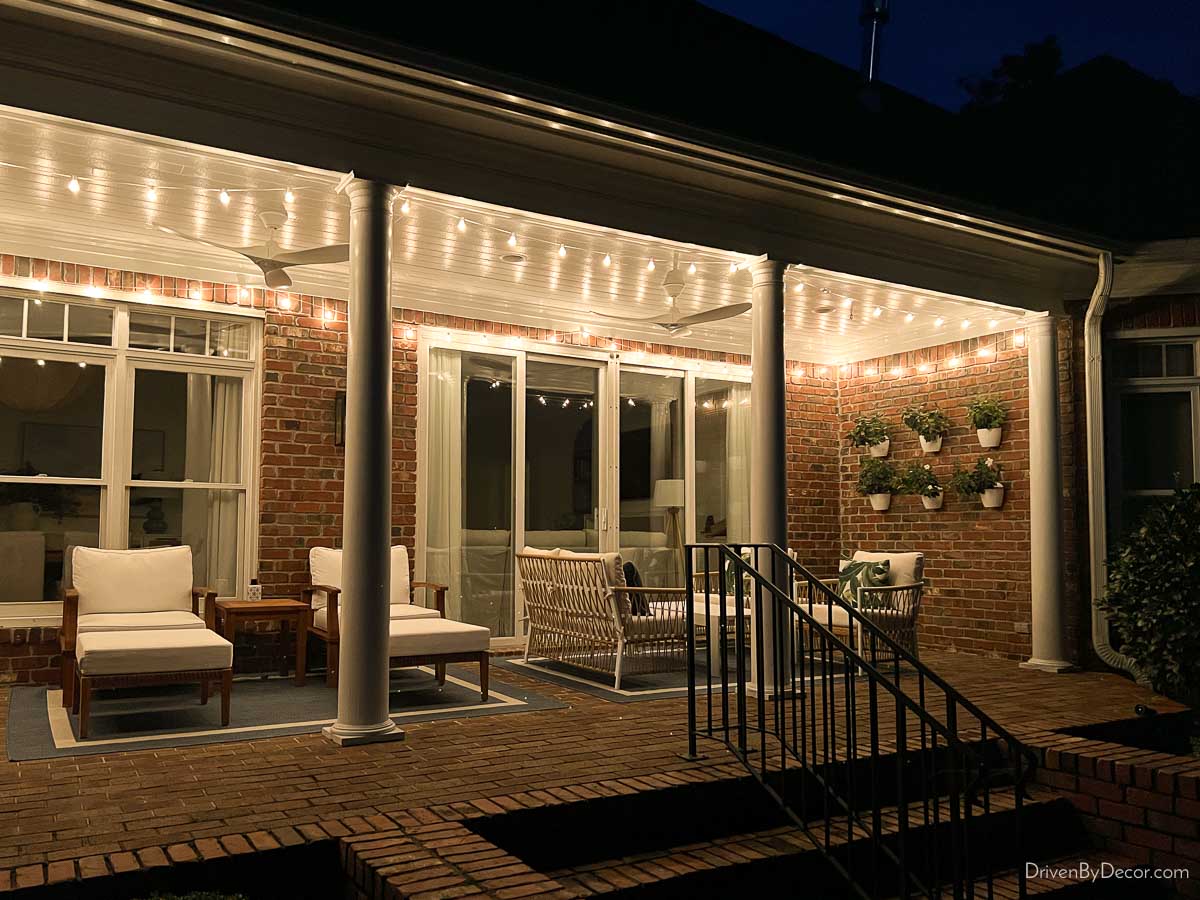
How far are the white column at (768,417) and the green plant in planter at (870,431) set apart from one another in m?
3.85

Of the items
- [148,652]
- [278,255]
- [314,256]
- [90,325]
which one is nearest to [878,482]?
[314,256]

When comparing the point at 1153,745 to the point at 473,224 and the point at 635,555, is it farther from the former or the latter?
the point at 473,224

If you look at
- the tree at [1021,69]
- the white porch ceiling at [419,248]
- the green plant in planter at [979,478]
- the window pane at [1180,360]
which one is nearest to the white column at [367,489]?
the white porch ceiling at [419,248]

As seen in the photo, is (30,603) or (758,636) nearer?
(758,636)

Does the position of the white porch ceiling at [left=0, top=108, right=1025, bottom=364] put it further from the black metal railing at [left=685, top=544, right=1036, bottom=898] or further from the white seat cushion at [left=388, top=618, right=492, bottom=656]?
the black metal railing at [left=685, top=544, right=1036, bottom=898]

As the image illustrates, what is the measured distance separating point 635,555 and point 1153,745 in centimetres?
443

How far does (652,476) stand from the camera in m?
9.28

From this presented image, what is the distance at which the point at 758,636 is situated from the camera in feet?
18.0

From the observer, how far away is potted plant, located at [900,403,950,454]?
909 cm

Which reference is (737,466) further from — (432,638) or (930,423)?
(432,638)

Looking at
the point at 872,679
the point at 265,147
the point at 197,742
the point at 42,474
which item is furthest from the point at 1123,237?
the point at 42,474

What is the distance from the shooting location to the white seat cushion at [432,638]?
5.80m

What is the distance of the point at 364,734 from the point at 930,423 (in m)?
6.20

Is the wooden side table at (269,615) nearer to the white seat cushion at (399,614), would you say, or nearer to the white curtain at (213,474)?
the white seat cushion at (399,614)
